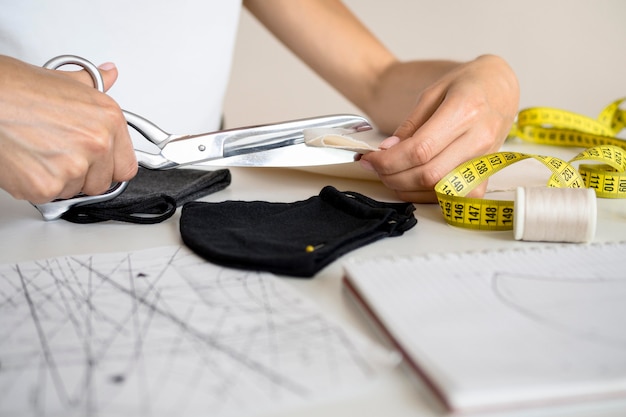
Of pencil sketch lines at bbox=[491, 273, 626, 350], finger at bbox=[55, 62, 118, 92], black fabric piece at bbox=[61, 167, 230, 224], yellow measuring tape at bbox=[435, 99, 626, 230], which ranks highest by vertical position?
finger at bbox=[55, 62, 118, 92]

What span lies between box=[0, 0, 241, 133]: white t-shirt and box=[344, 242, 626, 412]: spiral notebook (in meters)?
0.91

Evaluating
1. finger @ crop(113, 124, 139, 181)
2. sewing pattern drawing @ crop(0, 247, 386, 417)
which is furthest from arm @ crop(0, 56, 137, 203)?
sewing pattern drawing @ crop(0, 247, 386, 417)

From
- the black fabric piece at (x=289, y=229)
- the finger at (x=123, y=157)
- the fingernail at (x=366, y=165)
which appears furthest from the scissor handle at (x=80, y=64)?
the fingernail at (x=366, y=165)

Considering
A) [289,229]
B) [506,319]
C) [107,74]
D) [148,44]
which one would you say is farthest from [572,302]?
[148,44]

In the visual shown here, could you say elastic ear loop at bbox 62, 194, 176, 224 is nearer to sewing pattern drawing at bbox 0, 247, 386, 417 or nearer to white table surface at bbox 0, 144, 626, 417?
white table surface at bbox 0, 144, 626, 417

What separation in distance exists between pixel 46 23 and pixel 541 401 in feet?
3.82

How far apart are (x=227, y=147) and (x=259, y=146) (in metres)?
0.05

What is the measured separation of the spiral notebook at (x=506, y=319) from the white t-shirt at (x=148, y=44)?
0.91 metres

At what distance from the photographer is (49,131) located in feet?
2.56

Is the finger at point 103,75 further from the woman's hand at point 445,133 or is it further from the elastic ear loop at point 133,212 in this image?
the woman's hand at point 445,133

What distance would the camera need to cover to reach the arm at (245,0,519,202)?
3.25 ft

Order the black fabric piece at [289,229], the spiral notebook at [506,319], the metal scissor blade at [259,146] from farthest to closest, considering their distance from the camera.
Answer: the metal scissor blade at [259,146] < the black fabric piece at [289,229] < the spiral notebook at [506,319]

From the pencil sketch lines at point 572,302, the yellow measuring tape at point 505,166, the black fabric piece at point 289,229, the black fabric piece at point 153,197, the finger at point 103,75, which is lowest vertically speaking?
the black fabric piece at point 153,197

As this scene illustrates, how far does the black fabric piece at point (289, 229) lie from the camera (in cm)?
71
